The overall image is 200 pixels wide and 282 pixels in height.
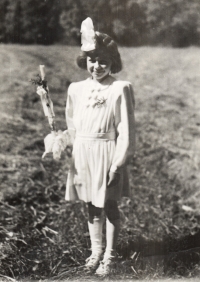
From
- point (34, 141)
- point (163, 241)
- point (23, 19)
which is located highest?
point (23, 19)

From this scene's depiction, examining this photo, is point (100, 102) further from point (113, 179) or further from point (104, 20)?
point (104, 20)

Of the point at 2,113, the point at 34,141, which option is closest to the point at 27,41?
the point at 2,113

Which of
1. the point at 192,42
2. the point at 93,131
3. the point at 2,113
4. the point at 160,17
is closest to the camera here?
the point at 93,131

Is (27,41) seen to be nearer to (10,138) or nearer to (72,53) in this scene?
(72,53)

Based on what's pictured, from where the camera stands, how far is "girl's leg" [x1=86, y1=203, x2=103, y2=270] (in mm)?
2527

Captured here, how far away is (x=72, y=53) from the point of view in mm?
3215

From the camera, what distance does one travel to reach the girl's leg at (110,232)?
2.49 m

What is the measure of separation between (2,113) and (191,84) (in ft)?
5.03

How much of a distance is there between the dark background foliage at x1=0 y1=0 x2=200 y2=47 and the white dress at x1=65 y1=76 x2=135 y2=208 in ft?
1.83

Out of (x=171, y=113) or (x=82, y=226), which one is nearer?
(x=82, y=226)

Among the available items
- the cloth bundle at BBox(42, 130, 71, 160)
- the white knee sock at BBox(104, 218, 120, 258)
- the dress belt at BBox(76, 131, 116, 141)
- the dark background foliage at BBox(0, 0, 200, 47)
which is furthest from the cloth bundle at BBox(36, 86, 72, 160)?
the dark background foliage at BBox(0, 0, 200, 47)

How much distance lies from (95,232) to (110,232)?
0.30ft

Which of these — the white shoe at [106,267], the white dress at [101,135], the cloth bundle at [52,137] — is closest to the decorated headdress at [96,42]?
the white dress at [101,135]

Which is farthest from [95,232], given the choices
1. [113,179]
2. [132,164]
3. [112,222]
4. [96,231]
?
[132,164]
